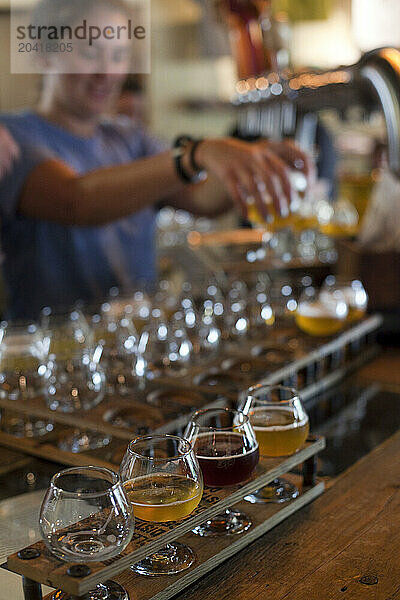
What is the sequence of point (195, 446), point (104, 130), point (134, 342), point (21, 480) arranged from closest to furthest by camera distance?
point (195, 446) → point (21, 480) → point (134, 342) → point (104, 130)

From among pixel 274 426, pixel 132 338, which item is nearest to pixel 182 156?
pixel 132 338

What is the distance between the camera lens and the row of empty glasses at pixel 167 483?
0.93m

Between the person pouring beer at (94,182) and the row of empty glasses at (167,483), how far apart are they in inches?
31.7

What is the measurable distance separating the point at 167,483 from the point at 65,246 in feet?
5.88

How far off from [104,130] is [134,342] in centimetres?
155

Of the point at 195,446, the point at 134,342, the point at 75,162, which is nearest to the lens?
the point at 195,446

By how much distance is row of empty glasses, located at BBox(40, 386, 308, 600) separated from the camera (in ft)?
3.06

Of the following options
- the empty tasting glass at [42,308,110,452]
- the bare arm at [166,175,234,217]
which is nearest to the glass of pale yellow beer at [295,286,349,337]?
the empty tasting glass at [42,308,110,452]

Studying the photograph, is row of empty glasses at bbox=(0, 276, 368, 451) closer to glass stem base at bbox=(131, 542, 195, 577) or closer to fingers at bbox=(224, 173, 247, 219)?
fingers at bbox=(224, 173, 247, 219)

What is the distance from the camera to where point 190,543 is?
3.58 feet

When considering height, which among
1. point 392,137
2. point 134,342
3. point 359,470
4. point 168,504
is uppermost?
point 392,137

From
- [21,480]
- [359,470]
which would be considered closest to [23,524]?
[21,480]

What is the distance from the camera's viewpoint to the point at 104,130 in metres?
2.95

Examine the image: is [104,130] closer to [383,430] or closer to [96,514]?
[383,430]
